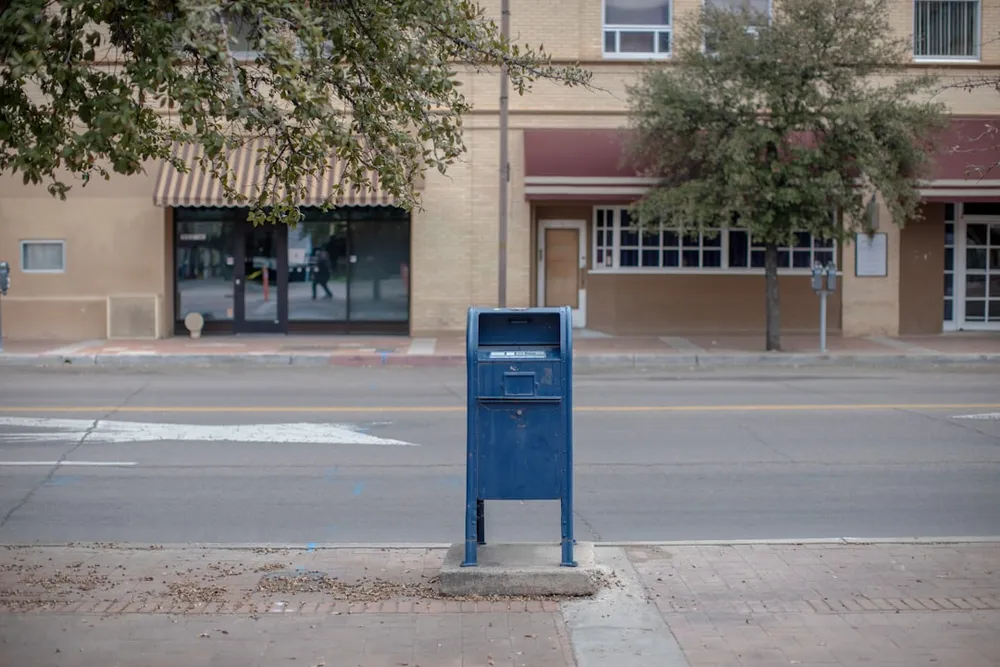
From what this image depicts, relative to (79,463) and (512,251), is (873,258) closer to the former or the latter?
(512,251)

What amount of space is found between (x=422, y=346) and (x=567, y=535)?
1521cm

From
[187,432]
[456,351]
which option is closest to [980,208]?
[456,351]

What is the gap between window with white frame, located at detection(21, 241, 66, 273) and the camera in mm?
22547

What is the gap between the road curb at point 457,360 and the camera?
63.3 feet

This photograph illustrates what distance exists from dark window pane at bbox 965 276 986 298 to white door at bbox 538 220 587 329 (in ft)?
26.5

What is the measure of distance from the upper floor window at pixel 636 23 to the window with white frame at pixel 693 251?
317 cm

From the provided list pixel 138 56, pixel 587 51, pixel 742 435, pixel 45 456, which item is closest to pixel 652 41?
pixel 587 51

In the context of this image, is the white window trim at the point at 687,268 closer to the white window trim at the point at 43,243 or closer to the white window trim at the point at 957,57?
the white window trim at the point at 957,57

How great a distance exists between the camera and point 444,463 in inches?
409

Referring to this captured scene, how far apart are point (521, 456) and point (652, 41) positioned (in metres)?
17.8

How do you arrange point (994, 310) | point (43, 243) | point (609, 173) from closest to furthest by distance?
1. point (609, 173)
2. point (43, 243)
3. point (994, 310)

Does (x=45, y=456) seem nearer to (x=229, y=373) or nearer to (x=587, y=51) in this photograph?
(x=229, y=373)

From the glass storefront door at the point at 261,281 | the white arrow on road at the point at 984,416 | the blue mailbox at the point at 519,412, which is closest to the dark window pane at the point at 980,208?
the white arrow on road at the point at 984,416

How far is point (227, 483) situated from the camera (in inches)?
378
